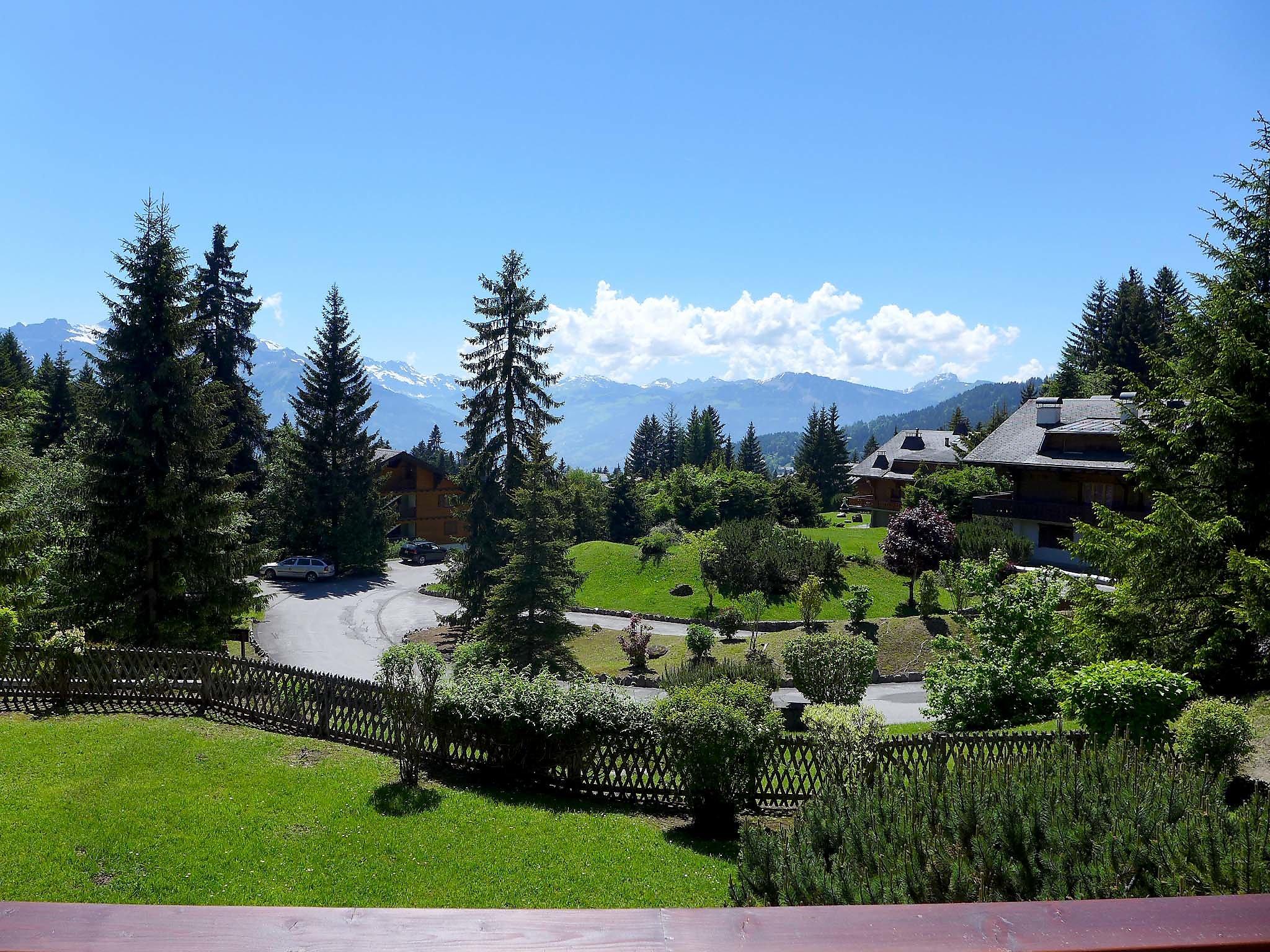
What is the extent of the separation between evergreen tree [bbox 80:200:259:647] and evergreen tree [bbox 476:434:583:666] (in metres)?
8.26

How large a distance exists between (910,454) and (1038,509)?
1118 inches

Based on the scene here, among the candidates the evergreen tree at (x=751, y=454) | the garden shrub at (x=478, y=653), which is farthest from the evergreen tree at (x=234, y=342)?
the evergreen tree at (x=751, y=454)

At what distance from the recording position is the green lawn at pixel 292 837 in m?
9.55

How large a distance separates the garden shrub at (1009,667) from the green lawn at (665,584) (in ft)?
55.9

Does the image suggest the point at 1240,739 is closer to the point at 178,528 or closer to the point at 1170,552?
the point at 1170,552

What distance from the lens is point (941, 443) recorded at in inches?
2894

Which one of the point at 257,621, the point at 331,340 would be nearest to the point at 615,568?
the point at 257,621

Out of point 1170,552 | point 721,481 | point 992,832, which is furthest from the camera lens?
point 721,481

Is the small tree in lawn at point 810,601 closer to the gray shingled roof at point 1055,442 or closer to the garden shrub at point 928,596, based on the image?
the garden shrub at point 928,596

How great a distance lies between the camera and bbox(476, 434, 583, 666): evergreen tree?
27.1 meters


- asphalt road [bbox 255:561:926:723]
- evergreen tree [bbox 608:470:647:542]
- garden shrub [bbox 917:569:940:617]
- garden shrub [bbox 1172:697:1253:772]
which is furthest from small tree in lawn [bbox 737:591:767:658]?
evergreen tree [bbox 608:470:647:542]

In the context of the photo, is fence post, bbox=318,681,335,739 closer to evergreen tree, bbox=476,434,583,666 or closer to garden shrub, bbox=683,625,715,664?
evergreen tree, bbox=476,434,583,666

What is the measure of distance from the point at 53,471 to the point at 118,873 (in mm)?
31706

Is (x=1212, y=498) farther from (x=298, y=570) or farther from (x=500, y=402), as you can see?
(x=298, y=570)
